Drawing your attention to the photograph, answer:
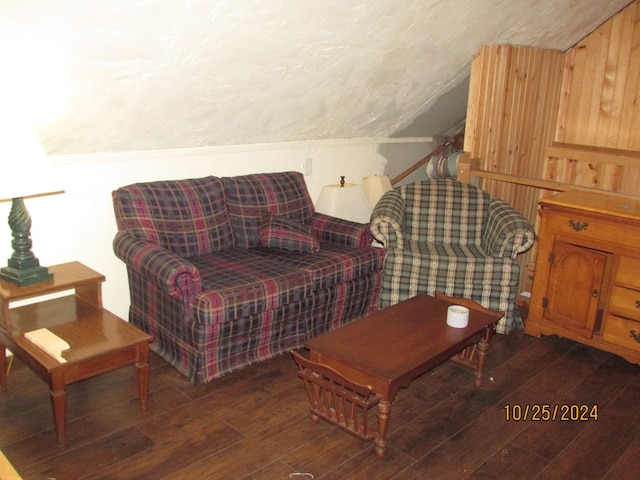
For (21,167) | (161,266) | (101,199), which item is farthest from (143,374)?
(101,199)

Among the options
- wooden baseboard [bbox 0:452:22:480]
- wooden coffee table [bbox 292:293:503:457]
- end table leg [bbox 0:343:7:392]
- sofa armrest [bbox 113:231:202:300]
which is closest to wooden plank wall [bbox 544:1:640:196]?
wooden coffee table [bbox 292:293:503:457]

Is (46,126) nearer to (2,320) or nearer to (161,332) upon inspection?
(2,320)

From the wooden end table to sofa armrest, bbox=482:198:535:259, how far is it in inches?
81.5

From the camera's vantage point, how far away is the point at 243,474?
86.7 inches

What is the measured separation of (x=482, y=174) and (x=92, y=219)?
2420mm

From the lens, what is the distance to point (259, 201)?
11.6 feet

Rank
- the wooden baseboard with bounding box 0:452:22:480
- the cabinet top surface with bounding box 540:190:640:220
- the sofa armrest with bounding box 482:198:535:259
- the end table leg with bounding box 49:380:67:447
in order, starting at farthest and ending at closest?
the sofa armrest with bounding box 482:198:535:259 < the cabinet top surface with bounding box 540:190:640:220 < the end table leg with bounding box 49:380:67:447 < the wooden baseboard with bounding box 0:452:22:480

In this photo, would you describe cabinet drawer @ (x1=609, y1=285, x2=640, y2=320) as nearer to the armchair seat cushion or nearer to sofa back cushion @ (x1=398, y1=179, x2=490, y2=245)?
the armchair seat cushion

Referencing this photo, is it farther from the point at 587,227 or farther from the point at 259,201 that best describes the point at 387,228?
the point at 587,227

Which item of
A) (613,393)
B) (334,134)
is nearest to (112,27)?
(334,134)

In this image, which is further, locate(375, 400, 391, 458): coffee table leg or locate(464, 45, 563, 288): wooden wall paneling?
locate(464, 45, 563, 288): wooden wall paneling

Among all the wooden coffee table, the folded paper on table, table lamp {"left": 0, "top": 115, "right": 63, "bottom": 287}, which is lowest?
the wooden coffee table

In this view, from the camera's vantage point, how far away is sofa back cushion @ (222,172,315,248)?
137 inches
